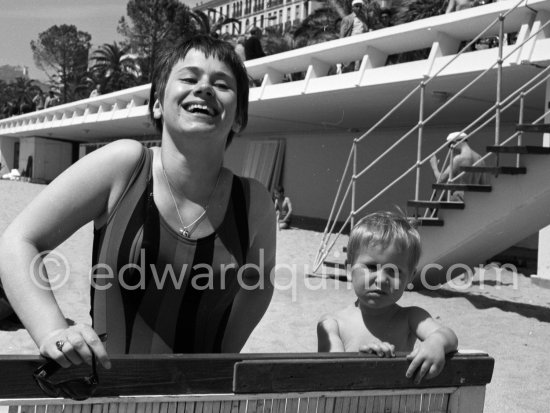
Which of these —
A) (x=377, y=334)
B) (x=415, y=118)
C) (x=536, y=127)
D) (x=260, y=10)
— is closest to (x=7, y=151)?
(x=415, y=118)

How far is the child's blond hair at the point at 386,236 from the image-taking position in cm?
195

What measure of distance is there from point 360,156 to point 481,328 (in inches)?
430

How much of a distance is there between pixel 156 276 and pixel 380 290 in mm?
791

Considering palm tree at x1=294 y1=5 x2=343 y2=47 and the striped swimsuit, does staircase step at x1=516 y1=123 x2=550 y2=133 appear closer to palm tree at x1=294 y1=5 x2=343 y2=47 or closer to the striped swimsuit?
the striped swimsuit

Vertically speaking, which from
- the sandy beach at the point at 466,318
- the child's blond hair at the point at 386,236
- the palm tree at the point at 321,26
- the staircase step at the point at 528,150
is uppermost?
the palm tree at the point at 321,26

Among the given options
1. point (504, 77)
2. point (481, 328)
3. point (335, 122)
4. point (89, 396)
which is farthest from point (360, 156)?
point (89, 396)

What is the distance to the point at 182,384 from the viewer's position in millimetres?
1211

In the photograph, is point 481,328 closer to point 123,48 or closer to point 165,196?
point 165,196

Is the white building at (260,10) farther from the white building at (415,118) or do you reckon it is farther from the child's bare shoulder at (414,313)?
the child's bare shoulder at (414,313)

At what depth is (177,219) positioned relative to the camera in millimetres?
1520

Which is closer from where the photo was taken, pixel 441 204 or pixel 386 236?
pixel 386 236
